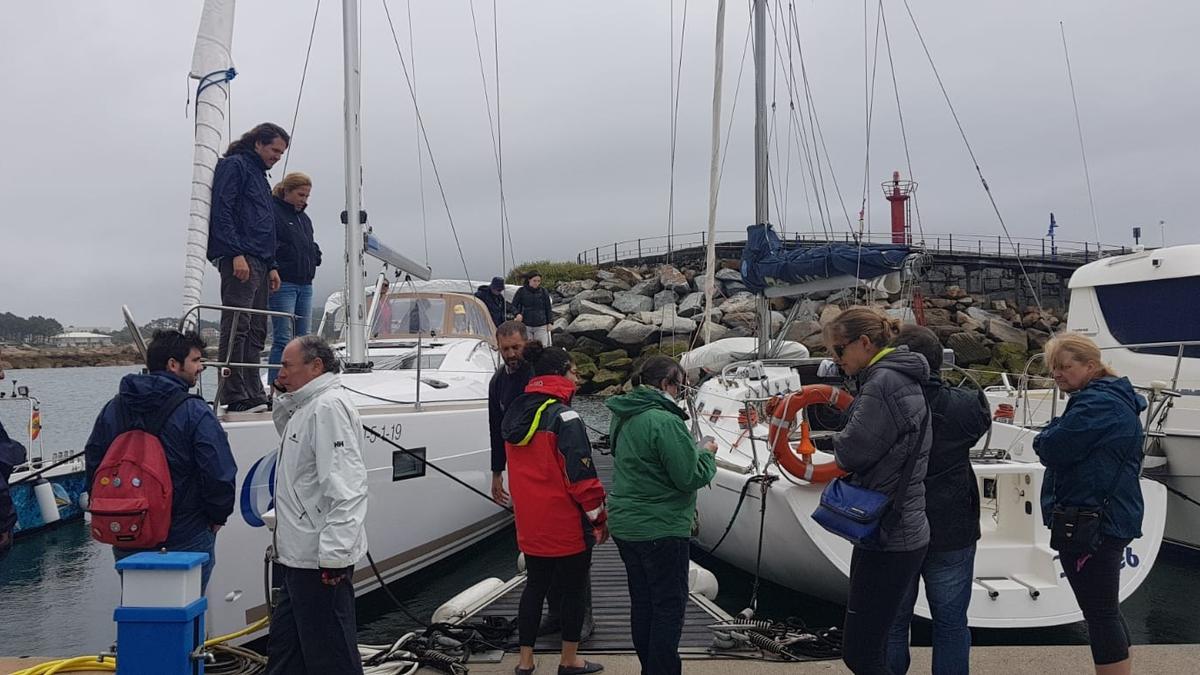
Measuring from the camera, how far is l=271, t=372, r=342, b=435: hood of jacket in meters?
3.23

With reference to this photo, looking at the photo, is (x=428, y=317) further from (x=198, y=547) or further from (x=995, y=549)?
(x=995, y=549)

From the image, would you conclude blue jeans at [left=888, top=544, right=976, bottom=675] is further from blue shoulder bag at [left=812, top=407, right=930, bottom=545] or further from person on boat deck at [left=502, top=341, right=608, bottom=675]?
person on boat deck at [left=502, top=341, right=608, bottom=675]

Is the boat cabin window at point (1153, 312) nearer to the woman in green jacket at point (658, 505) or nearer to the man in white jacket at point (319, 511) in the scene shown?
the woman in green jacket at point (658, 505)

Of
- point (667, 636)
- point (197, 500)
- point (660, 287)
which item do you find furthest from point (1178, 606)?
point (660, 287)

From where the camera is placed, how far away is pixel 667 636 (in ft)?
11.6

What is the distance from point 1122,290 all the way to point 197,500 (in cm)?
1158

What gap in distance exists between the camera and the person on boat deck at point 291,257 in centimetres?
674

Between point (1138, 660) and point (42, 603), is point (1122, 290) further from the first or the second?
point (42, 603)

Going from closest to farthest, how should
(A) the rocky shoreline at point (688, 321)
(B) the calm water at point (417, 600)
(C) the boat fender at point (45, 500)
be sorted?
(B) the calm water at point (417, 600) → (C) the boat fender at point (45, 500) → (A) the rocky shoreline at point (688, 321)

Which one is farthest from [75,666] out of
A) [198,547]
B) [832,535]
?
[832,535]

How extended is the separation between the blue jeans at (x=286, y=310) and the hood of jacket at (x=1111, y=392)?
17.5ft

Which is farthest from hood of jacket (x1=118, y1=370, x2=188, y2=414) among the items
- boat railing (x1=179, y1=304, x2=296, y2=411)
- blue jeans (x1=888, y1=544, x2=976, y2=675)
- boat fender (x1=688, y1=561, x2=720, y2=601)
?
boat fender (x1=688, y1=561, x2=720, y2=601)

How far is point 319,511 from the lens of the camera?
3129mm

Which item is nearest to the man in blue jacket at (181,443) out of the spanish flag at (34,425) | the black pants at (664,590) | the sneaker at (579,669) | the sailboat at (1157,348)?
the sneaker at (579,669)
